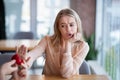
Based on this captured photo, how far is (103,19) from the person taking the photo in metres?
5.48

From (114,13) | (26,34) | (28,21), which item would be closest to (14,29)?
(28,21)

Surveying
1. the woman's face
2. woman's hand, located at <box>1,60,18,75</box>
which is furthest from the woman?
woman's hand, located at <box>1,60,18,75</box>

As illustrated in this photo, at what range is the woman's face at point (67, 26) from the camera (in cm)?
201

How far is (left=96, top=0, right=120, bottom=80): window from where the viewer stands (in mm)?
4469

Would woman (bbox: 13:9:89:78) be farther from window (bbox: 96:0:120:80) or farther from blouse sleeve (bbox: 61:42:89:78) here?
window (bbox: 96:0:120:80)

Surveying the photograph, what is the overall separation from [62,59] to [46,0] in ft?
12.9

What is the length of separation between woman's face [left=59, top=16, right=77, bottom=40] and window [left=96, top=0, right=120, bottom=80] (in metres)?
2.45

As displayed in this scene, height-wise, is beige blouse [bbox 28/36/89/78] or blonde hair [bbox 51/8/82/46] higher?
blonde hair [bbox 51/8/82/46]

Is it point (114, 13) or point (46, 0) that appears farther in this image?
point (46, 0)

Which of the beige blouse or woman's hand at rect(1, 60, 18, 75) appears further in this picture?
the beige blouse

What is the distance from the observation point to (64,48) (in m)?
2.09

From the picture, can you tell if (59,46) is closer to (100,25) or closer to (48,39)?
(48,39)

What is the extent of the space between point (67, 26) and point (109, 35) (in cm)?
302

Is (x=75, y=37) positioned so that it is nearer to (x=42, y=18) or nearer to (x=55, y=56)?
(x=55, y=56)
